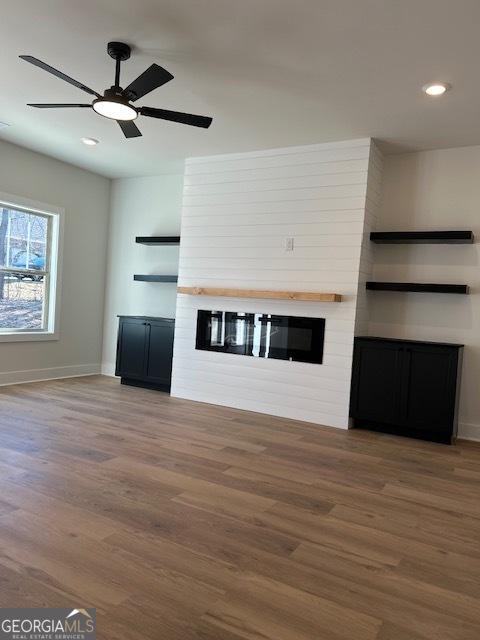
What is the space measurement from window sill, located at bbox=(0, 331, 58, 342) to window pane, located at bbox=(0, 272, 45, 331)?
0.45ft

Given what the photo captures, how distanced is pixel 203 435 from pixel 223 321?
1.63 metres

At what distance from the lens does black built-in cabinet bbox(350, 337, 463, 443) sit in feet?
13.5

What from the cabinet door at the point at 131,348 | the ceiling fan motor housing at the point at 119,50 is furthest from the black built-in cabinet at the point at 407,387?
the ceiling fan motor housing at the point at 119,50

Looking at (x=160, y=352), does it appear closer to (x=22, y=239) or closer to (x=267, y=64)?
(x=22, y=239)

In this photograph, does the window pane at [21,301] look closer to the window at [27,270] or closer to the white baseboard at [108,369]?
the window at [27,270]

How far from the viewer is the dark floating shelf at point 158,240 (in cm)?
586

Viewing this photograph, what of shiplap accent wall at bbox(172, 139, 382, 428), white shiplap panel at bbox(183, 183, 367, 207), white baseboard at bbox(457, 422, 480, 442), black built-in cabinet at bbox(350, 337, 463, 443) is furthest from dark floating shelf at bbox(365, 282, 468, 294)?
white baseboard at bbox(457, 422, 480, 442)

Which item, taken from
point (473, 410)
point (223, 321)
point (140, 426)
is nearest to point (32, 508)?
point (140, 426)

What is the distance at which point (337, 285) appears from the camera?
459cm

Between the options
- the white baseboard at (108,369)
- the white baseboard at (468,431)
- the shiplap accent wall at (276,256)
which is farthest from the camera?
the white baseboard at (108,369)

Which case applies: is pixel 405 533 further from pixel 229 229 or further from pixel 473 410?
pixel 229 229

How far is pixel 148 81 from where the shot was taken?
287 cm

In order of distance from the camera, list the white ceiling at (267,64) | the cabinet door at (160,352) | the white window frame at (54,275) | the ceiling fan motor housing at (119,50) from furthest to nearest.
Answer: the white window frame at (54,275)
the cabinet door at (160,352)
the ceiling fan motor housing at (119,50)
the white ceiling at (267,64)

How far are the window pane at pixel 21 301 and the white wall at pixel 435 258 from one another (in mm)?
4171
